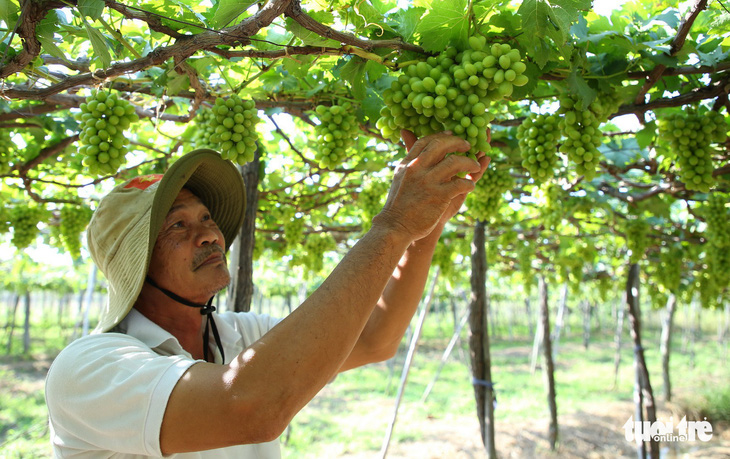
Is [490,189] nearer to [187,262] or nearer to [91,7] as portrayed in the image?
[187,262]

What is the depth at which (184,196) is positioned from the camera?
1.96 m

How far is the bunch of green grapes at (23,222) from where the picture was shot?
13.8 ft

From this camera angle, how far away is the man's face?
70.1 inches

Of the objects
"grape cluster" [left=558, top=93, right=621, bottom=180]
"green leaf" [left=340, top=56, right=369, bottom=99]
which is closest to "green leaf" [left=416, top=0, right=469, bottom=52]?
"green leaf" [left=340, top=56, right=369, bottom=99]

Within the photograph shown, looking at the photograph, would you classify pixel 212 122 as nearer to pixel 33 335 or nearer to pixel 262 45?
pixel 262 45

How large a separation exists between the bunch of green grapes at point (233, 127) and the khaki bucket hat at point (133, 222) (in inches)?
5.7

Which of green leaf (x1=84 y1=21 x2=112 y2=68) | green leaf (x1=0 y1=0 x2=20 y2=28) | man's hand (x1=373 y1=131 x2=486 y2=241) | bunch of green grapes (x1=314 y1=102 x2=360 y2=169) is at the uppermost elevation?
green leaf (x1=0 y1=0 x2=20 y2=28)

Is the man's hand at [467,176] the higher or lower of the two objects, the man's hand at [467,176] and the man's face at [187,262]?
the higher

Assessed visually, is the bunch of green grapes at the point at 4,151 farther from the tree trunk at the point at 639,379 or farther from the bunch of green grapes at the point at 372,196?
the tree trunk at the point at 639,379

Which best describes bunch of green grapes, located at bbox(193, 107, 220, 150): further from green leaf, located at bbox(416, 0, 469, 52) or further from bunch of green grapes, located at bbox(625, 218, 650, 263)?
bunch of green grapes, located at bbox(625, 218, 650, 263)

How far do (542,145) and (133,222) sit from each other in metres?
1.55

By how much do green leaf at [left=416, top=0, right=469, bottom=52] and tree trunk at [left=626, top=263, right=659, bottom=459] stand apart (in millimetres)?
6690

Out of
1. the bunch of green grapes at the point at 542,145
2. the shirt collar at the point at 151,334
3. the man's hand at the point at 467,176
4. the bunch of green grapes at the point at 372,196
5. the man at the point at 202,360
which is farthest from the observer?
the bunch of green grapes at the point at 372,196

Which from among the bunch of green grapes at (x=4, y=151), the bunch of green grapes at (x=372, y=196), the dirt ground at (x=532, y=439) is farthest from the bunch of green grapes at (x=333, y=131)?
the dirt ground at (x=532, y=439)
